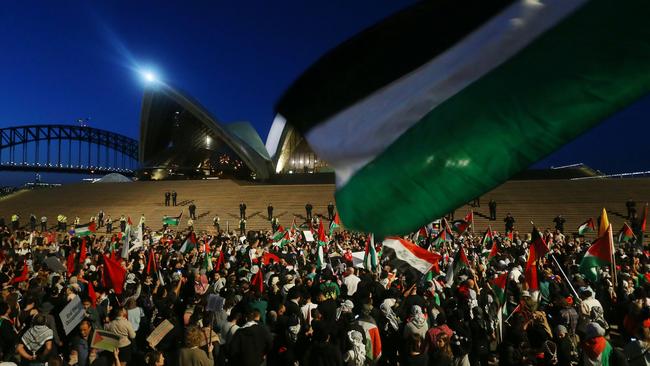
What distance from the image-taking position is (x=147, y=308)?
6.00 m

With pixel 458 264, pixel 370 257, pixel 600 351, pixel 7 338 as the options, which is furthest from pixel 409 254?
pixel 7 338

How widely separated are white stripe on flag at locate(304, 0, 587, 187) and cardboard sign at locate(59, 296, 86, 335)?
129 inches

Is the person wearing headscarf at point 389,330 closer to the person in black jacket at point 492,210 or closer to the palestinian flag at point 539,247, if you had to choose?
the palestinian flag at point 539,247

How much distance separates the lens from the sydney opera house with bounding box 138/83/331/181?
48.9 m

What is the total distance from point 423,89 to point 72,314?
4.07m

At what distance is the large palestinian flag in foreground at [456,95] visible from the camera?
7.09ft

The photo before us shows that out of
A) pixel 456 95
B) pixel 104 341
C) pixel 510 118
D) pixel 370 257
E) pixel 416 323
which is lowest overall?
pixel 416 323

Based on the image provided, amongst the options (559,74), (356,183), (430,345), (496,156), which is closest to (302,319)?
(430,345)

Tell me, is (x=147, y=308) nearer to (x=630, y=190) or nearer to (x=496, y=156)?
(x=496, y=156)

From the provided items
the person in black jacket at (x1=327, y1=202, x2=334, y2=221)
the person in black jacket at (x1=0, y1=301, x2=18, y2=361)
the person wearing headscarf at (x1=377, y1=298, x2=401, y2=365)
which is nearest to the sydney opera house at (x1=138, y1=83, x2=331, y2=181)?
the person in black jacket at (x1=327, y1=202, x2=334, y2=221)

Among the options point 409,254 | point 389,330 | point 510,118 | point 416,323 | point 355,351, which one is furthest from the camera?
point 409,254

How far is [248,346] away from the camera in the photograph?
4.04 metres

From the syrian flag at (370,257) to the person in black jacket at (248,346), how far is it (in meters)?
3.60

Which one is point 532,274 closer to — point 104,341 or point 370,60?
point 370,60
